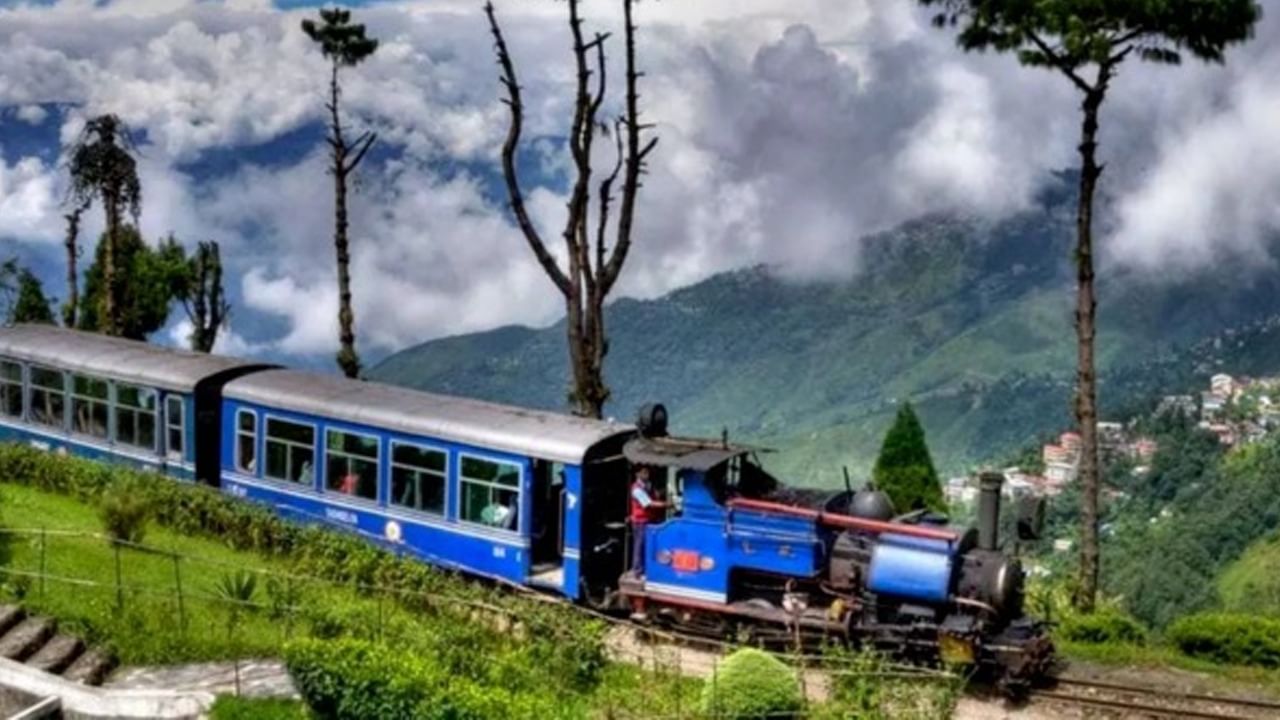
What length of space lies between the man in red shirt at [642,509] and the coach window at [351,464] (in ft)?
14.1

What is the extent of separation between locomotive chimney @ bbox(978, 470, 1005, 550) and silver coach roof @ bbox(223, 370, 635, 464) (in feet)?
16.1

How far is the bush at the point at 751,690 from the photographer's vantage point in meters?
14.8

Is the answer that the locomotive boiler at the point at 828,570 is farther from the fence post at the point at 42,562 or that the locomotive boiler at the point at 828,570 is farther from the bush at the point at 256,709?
A: the fence post at the point at 42,562

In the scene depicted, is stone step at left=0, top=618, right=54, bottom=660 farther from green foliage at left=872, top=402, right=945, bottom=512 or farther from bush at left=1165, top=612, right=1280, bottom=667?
green foliage at left=872, top=402, right=945, bottom=512

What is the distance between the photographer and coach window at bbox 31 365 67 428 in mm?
27297

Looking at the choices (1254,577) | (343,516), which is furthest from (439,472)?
(1254,577)

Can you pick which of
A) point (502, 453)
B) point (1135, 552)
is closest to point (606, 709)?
point (502, 453)

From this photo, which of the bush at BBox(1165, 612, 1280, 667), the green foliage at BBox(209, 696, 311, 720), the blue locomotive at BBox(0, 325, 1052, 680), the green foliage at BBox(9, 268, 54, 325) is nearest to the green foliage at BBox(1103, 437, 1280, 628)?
the bush at BBox(1165, 612, 1280, 667)

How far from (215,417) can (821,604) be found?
11323mm

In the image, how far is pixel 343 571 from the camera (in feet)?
63.4

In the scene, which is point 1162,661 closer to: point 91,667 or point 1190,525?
point 91,667

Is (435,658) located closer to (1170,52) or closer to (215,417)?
(215,417)

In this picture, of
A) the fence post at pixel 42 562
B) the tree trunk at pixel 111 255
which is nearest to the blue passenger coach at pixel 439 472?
the fence post at pixel 42 562

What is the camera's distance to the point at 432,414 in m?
21.5
